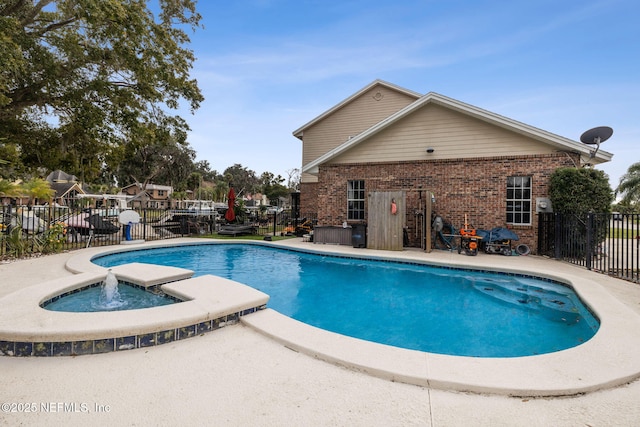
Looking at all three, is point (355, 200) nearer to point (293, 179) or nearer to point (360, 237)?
point (360, 237)

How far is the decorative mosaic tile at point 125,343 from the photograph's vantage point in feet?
11.1

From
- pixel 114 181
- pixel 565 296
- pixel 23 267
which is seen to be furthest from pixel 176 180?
pixel 565 296

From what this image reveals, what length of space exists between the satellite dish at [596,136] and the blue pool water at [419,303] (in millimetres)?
5634

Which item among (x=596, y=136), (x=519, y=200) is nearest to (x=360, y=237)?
(x=519, y=200)

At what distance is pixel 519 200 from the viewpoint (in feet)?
36.5

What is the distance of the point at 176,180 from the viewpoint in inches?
2576


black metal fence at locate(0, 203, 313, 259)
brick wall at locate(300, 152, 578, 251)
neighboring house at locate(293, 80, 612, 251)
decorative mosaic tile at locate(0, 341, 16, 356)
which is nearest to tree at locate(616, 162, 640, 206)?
neighboring house at locate(293, 80, 612, 251)

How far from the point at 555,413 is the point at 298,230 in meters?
14.2

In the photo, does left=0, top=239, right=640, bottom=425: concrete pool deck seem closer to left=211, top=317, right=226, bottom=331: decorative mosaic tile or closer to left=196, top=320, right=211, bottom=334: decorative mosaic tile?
left=196, top=320, right=211, bottom=334: decorative mosaic tile

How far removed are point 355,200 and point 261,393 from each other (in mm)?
11693

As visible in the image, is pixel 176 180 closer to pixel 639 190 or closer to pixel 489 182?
pixel 489 182

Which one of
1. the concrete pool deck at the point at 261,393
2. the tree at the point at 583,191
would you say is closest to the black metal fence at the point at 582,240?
the tree at the point at 583,191

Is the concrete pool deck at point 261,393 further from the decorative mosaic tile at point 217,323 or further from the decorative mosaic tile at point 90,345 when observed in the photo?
the decorative mosaic tile at point 217,323

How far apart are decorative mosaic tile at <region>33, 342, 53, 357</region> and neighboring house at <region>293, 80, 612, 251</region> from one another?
10.2m
